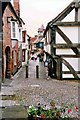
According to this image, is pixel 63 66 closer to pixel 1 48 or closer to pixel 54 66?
pixel 54 66

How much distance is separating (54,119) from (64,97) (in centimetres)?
666

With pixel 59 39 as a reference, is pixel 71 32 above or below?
above

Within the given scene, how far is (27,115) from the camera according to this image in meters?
6.86

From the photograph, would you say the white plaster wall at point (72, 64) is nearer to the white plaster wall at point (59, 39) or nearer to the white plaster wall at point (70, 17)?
the white plaster wall at point (59, 39)

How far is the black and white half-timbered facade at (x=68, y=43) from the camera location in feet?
72.6

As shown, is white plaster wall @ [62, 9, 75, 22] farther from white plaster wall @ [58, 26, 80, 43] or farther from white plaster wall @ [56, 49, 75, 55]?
white plaster wall @ [56, 49, 75, 55]

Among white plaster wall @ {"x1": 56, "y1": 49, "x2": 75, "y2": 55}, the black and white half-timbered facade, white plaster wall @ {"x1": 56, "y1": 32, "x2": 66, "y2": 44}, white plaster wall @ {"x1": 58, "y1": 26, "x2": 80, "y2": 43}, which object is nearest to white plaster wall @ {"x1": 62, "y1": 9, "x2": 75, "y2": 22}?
the black and white half-timbered facade

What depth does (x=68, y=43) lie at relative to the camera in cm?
2212

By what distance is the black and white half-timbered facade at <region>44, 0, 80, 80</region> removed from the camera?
22.1 metres

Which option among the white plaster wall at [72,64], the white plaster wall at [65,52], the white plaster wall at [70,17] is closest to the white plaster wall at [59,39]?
the white plaster wall at [65,52]

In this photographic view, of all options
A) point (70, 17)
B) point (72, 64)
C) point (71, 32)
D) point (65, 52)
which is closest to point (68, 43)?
point (65, 52)

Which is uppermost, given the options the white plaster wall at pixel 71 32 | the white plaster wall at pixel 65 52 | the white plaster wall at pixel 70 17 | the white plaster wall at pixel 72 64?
the white plaster wall at pixel 70 17

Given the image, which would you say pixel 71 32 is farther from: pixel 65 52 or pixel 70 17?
pixel 65 52

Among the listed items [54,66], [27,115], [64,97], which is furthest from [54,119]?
[54,66]
